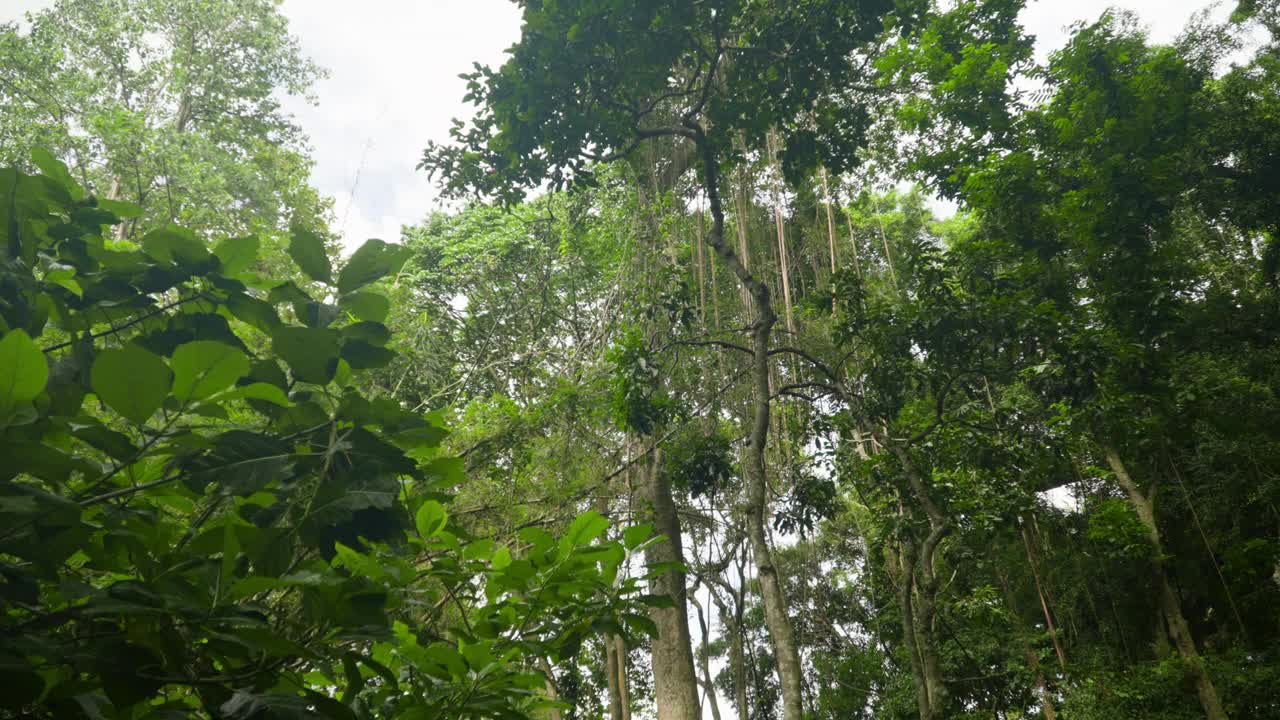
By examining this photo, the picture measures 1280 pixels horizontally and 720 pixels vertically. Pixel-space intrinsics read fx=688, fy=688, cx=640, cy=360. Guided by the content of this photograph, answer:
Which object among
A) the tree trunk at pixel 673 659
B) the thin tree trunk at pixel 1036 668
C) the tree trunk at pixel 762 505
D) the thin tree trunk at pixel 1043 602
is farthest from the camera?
the thin tree trunk at pixel 1043 602

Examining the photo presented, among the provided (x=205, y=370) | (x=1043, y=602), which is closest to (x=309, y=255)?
(x=205, y=370)

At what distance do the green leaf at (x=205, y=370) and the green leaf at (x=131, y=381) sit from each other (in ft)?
0.04

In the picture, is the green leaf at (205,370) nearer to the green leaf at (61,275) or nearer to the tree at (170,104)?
the green leaf at (61,275)

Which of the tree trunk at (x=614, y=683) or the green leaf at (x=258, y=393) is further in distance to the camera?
the tree trunk at (x=614, y=683)

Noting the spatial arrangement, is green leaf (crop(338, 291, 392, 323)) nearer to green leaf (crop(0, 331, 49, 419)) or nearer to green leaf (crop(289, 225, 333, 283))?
green leaf (crop(289, 225, 333, 283))

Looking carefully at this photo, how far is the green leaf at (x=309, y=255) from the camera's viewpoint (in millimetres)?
583

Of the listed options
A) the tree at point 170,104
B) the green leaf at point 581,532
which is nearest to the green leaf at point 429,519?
the green leaf at point 581,532

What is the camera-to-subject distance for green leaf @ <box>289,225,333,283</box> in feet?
1.91

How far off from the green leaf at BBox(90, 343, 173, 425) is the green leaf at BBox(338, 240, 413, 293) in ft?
0.55

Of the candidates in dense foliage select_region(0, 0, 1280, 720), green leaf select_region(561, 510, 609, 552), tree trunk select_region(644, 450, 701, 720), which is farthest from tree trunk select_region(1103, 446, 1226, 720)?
green leaf select_region(561, 510, 609, 552)

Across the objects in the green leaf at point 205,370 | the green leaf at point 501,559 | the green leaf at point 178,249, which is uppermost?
the green leaf at point 178,249

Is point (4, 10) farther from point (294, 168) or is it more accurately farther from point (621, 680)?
point (621, 680)

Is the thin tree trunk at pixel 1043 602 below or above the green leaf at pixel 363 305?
above

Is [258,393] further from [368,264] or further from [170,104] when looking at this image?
[170,104]
